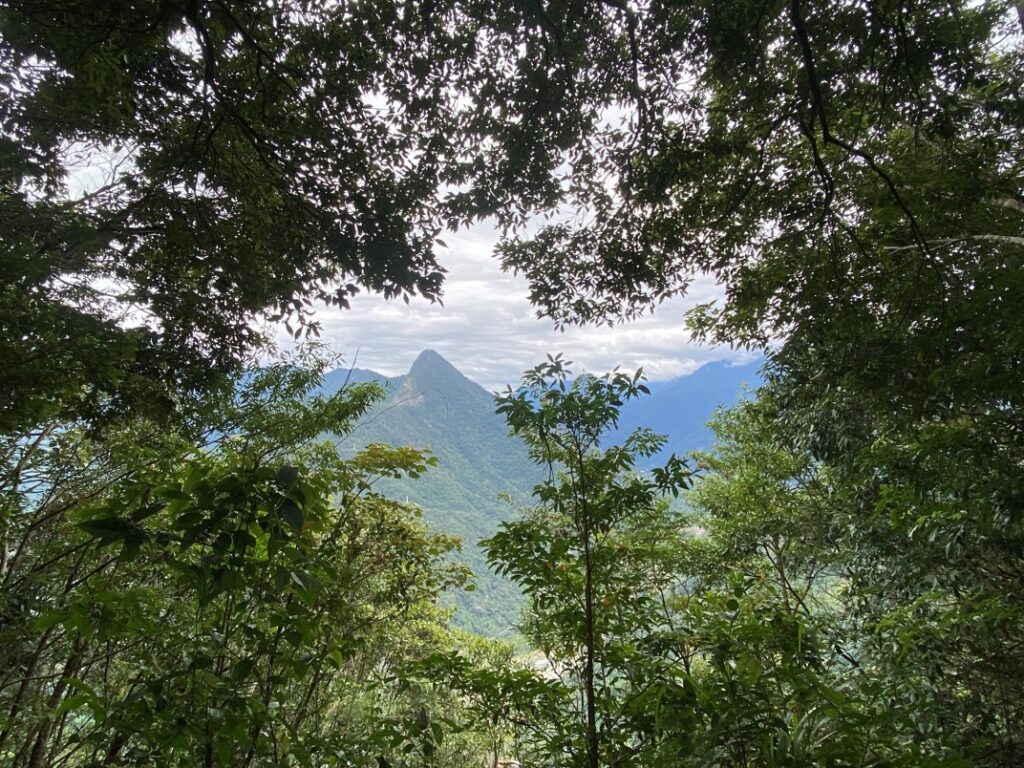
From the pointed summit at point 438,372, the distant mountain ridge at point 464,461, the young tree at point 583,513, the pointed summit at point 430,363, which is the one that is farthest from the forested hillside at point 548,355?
the pointed summit at point 430,363

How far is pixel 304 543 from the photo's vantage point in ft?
3.55

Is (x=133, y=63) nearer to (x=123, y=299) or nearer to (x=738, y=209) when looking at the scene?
(x=123, y=299)

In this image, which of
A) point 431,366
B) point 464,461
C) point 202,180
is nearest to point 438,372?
point 431,366

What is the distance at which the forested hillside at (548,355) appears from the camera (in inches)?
76.0

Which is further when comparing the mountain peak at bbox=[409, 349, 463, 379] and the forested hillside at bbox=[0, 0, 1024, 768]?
the mountain peak at bbox=[409, 349, 463, 379]

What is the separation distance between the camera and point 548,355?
2.35 metres

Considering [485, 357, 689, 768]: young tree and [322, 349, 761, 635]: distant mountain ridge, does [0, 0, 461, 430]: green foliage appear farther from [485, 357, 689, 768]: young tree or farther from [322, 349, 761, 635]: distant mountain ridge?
[322, 349, 761, 635]: distant mountain ridge

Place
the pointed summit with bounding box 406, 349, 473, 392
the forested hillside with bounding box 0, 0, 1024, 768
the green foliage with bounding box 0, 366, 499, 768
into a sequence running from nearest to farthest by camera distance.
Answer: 1. the green foliage with bounding box 0, 366, 499, 768
2. the forested hillside with bounding box 0, 0, 1024, 768
3. the pointed summit with bounding box 406, 349, 473, 392

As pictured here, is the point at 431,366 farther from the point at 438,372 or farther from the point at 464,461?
the point at 464,461

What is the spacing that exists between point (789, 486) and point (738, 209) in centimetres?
539

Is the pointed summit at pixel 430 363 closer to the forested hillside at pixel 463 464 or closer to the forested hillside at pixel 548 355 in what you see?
the forested hillside at pixel 463 464

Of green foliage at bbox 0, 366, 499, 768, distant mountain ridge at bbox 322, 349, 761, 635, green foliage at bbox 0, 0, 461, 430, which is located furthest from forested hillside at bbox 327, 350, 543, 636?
green foliage at bbox 0, 0, 461, 430

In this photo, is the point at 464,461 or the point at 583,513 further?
the point at 464,461

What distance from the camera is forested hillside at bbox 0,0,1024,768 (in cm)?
193
